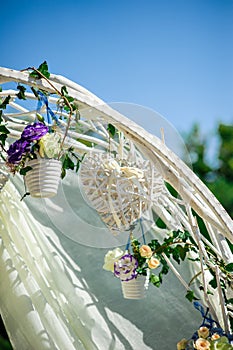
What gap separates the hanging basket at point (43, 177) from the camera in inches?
65.7

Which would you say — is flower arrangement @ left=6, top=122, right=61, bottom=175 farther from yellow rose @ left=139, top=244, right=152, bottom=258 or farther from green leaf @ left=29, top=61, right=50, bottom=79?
yellow rose @ left=139, top=244, right=152, bottom=258

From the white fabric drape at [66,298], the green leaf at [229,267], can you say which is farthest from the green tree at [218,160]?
the green leaf at [229,267]

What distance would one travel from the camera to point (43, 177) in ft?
5.49

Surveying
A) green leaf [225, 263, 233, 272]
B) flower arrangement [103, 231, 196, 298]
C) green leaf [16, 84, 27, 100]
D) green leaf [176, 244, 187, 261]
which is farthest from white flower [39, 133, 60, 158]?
green leaf [225, 263, 233, 272]

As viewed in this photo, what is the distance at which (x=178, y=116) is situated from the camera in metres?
7.29

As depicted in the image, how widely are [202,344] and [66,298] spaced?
24.9 inches

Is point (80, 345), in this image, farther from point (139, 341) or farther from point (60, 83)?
point (60, 83)

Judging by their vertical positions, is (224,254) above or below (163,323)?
above

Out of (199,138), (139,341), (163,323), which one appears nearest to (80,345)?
(139,341)

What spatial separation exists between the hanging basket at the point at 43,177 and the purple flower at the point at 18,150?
4 centimetres

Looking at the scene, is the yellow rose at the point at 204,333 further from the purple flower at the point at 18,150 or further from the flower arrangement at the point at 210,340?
the purple flower at the point at 18,150

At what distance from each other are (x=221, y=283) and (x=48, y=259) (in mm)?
736

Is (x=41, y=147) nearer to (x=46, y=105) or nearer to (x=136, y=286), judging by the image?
(x=46, y=105)

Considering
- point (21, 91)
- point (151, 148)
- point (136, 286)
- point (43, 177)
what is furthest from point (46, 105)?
point (136, 286)
